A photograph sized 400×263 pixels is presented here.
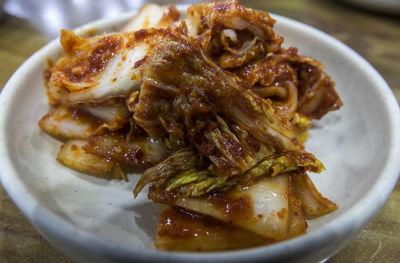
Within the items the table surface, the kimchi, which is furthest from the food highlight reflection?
the kimchi

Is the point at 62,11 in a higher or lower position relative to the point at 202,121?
lower

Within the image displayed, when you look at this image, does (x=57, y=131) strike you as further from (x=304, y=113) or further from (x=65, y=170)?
(x=304, y=113)

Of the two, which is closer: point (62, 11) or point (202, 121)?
point (202, 121)

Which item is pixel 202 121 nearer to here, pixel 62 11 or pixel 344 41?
pixel 344 41

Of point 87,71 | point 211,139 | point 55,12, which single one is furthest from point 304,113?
→ point 55,12

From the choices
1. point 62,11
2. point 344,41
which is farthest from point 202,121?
point 62,11

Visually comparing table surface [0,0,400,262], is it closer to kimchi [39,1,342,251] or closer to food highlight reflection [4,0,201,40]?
food highlight reflection [4,0,201,40]

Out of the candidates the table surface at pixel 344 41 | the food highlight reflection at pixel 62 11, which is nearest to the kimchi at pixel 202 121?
the table surface at pixel 344 41

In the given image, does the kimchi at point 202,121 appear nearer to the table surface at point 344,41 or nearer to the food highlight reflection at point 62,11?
the table surface at point 344,41

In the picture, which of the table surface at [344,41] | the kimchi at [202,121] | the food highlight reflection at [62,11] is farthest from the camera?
the food highlight reflection at [62,11]
